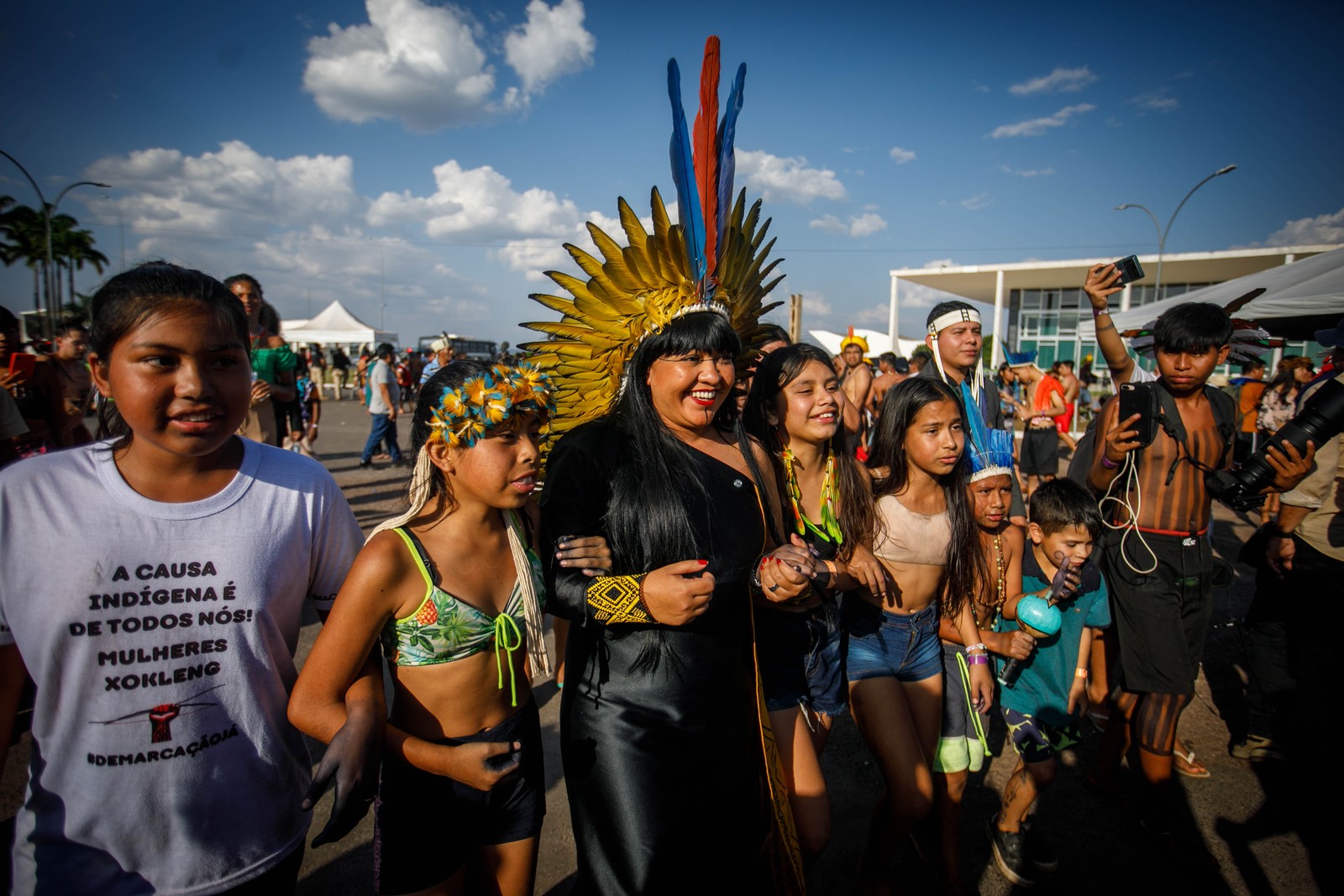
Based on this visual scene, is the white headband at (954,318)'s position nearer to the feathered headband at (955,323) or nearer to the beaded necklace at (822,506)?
the feathered headband at (955,323)

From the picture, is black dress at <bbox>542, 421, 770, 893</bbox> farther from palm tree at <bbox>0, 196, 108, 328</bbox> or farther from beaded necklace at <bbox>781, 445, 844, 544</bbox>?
palm tree at <bbox>0, 196, 108, 328</bbox>

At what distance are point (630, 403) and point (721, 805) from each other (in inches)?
51.7

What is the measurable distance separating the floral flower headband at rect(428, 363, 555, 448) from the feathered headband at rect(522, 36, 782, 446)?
478 mm

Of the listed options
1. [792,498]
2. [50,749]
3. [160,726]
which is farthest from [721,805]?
[50,749]

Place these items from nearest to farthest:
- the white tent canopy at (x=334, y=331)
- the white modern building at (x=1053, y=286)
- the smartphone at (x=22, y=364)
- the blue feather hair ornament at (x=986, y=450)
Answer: the blue feather hair ornament at (x=986, y=450) → the smartphone at (x=22, y=364) → the white modern building at (x=1053, y=286) → the white tent canopy at (x=334, y=331)

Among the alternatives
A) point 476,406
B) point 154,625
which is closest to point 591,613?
point 476,406

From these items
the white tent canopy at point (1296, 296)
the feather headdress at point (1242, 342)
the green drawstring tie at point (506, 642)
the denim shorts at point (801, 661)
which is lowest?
the denim shorts at point (801, 661)

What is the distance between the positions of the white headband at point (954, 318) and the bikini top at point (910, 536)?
1.50m

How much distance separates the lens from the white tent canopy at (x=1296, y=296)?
20.2ft

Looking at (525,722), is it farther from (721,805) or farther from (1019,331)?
(1019,331)

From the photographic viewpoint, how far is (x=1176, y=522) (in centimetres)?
317

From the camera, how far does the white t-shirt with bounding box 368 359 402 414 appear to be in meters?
10.2

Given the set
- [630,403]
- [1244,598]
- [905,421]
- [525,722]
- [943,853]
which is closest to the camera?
[525,722]

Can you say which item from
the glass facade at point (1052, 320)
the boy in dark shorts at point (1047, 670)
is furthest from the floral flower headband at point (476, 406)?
the glass facade at point (1052, 320)
